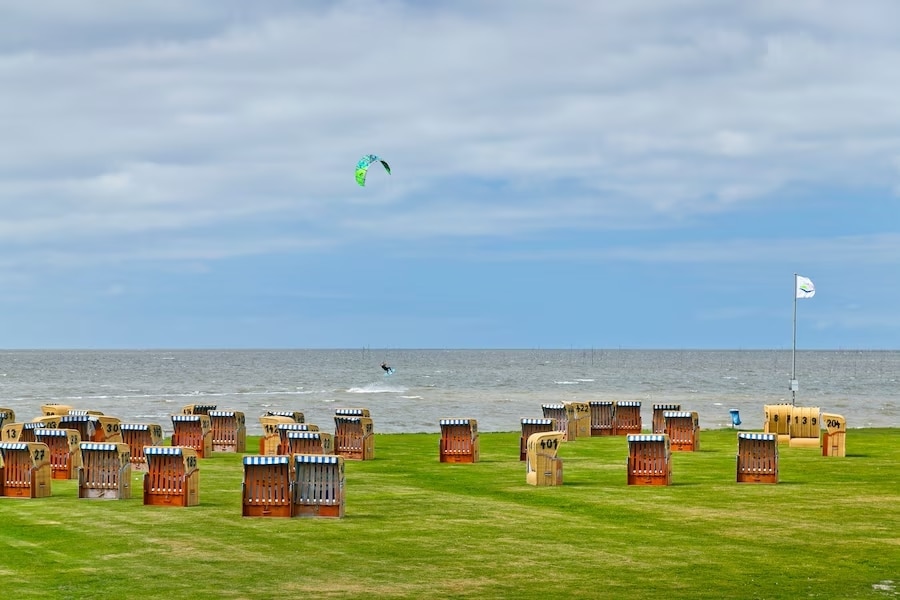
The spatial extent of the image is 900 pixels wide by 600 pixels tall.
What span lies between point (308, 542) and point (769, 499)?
977 centimetres

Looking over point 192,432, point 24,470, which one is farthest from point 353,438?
point 24,470

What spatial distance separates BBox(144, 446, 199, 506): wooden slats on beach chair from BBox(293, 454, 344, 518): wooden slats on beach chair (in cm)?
259

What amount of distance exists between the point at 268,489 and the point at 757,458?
1116 cm

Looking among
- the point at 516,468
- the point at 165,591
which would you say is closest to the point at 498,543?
the point at 165,591

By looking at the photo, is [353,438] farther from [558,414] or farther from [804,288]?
[804,288]

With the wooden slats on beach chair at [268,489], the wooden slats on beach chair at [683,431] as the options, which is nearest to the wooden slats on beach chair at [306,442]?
the wooden slats on beach chair at [268,489]

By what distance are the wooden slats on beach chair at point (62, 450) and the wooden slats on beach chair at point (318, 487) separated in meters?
9.06

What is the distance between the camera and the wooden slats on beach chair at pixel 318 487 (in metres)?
21.2

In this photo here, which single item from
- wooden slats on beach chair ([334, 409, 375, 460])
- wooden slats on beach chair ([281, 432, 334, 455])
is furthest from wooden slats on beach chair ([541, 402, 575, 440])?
wooden slats on beach chair ([281, 432, 334, 455])

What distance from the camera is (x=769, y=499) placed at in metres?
24.0

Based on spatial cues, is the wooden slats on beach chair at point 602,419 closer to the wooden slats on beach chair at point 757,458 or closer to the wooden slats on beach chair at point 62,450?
the wooden slats on beach chair at point 757,458

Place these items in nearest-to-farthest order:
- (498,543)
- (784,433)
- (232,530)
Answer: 1. (498,543)
2. (232,530)
3. (784,433)

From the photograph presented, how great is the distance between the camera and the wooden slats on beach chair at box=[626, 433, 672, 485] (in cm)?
2627

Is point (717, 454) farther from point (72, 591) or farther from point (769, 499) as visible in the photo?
point (72, 591)
